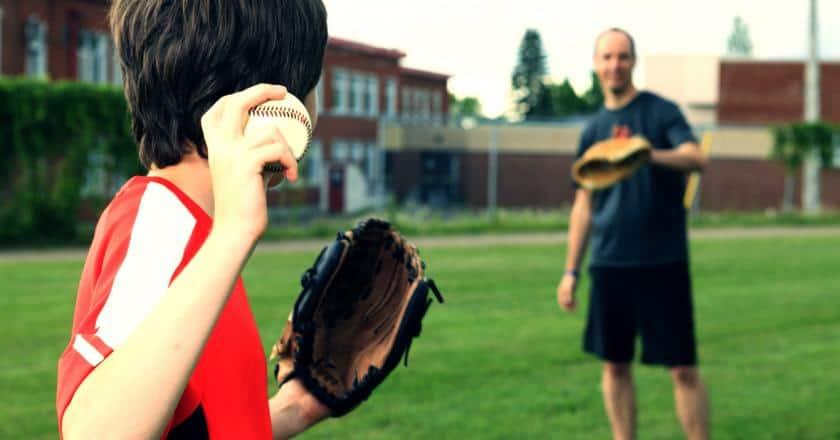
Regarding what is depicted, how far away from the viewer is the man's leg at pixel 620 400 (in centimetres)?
575

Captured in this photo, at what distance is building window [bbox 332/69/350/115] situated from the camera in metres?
40.1

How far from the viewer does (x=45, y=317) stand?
10773 millimetres

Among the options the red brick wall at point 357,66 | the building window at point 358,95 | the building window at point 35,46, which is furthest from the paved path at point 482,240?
the building window at point 358,95

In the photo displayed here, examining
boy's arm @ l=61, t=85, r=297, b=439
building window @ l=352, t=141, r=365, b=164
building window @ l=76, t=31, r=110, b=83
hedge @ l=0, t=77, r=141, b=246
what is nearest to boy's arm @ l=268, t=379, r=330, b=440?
boy's arm @ l=61, t=85, r=297, b=439

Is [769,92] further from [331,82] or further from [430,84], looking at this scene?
[331,82]

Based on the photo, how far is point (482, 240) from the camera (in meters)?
22.6

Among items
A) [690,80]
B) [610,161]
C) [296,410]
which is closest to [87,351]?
[296,410]

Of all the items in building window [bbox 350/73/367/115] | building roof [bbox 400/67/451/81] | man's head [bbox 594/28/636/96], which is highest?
building roof [bbox 400/67/451/81]

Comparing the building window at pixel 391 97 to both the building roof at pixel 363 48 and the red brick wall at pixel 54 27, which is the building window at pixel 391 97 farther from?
the red brick wall at pixel 54 27

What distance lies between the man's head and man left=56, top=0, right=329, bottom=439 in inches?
158

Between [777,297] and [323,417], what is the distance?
11163 millimetres

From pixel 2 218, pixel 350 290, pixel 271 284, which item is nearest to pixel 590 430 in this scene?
pixel 350 290

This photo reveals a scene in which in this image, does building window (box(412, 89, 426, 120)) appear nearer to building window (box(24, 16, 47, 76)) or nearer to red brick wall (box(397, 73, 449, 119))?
red brick wall (box(397, 73, 449, 119))

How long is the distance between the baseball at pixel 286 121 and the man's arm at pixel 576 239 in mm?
4634
